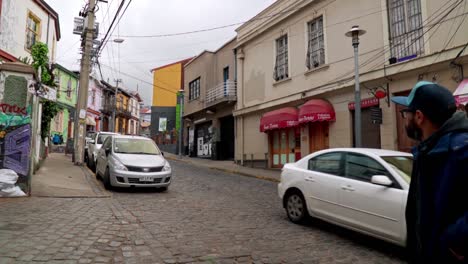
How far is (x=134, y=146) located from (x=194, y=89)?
60.9ft

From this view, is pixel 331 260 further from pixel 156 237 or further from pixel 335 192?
pixel 156 237

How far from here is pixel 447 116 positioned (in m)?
1.90

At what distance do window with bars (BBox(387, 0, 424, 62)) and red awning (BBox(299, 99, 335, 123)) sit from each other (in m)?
3.09

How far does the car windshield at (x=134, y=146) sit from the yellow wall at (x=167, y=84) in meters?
25.9

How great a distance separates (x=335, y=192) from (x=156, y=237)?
2962 millimetres

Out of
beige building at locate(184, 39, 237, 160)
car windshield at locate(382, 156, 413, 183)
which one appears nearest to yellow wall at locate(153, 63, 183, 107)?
beige building at locate(184, 39, 237, 160)

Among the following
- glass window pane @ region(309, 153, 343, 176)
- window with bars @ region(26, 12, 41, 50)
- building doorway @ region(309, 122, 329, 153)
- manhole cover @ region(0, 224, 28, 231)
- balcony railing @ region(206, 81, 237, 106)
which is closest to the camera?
manhole cover @ region(0, 224, 28, 231)

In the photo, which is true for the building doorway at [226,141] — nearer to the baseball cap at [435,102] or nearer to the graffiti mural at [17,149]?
the graffiti mural at [17,149]

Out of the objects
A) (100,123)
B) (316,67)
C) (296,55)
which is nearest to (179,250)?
(316,67)

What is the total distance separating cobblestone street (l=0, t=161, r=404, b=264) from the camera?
4.39 meters

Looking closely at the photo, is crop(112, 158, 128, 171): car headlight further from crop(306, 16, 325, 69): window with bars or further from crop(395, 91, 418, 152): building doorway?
crop(306, 16, 325, 69): window with bars

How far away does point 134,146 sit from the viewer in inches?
428

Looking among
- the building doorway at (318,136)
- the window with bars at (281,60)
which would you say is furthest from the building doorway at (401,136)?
the window with bars at (281,60)

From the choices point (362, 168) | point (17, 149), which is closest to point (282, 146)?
point (362, 168)
